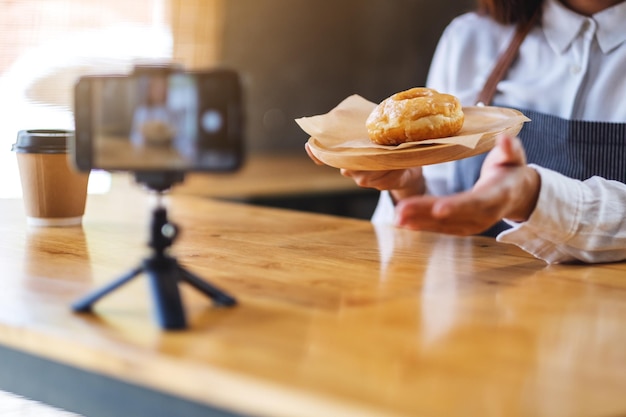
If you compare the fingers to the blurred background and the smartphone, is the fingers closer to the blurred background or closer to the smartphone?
the smartphone

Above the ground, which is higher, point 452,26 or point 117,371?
point 452,26

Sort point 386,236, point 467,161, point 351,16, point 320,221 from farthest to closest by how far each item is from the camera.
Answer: point 351,16 < point 467,161 < point 320,221 < point 386,236

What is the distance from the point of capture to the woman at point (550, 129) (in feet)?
3.79

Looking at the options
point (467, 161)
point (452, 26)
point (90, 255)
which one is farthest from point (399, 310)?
point (452, 26)

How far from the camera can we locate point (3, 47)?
3.16m

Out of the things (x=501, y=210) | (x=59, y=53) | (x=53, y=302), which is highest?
(x=501, y=210)

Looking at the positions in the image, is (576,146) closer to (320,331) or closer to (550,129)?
(550,129)

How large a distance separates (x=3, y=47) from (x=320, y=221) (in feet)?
6.73

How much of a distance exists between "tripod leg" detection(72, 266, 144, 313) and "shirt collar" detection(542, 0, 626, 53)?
48.9 inches

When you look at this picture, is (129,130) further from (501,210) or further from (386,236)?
(386,236)

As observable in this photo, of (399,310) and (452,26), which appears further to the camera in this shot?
(452,26)

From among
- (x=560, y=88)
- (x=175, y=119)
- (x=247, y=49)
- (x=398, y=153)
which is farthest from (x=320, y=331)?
(x=247, y=49)

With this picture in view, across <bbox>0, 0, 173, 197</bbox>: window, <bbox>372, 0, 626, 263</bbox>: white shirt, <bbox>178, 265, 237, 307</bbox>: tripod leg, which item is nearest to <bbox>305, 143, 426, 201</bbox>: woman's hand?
<bbox>372, 0, 626, 263</bbox>: white shirt

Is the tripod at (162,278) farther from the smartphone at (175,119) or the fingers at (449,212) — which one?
the fingers at (449,212)
